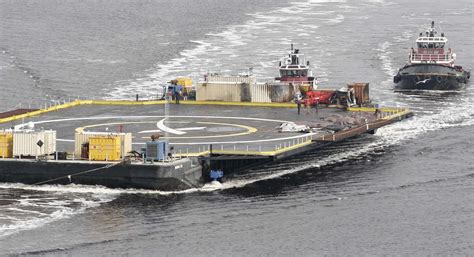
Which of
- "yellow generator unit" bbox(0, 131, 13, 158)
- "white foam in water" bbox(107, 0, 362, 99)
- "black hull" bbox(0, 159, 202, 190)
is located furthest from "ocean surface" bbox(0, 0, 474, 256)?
"yellow generator unit" bbox(0, 131, 13, 158)

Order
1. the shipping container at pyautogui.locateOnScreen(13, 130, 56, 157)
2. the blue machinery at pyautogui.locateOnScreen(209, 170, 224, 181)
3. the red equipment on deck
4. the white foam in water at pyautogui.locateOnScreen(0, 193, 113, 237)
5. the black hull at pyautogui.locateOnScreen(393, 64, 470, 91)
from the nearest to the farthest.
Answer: the white foam in water at pyautogui.locateOnScreen(0, 193, 113, 237) → the blue machinery at pyautogui.locateOnScreen(209, 170, 224, 181) → the shipping container at pyautogui.locateOnScreen(13, 130, 56, 157) → the red equipment on deck → the black hull at pyautogui.locateOnScreen(393, 64, 470, 91)

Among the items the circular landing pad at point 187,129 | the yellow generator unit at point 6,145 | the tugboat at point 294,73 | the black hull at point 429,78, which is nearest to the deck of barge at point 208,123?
the circular landing pad at point 187,129

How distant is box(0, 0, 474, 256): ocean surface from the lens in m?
73.1

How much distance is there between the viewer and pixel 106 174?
84.8 m

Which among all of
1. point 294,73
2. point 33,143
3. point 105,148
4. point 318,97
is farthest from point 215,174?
point 294,73

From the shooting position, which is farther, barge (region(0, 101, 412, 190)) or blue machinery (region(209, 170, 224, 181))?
blue machinery (region(209, 170, 224, 181))

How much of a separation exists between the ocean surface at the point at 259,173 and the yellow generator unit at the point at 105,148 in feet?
7.33

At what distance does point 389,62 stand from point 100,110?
51583 mm

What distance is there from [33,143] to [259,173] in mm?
15801

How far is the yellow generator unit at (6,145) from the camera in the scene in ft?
290

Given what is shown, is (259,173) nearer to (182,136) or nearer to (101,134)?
(182,136)

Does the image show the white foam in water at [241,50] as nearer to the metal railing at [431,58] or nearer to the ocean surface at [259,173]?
the ocean surface at [259,173]

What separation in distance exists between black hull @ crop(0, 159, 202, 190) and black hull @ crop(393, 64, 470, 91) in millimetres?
56448

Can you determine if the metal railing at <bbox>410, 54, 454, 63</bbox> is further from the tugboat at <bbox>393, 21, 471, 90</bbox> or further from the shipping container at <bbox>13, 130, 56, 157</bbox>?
the shipping container at <bbox>13, 130, 56, 157</bbox>
